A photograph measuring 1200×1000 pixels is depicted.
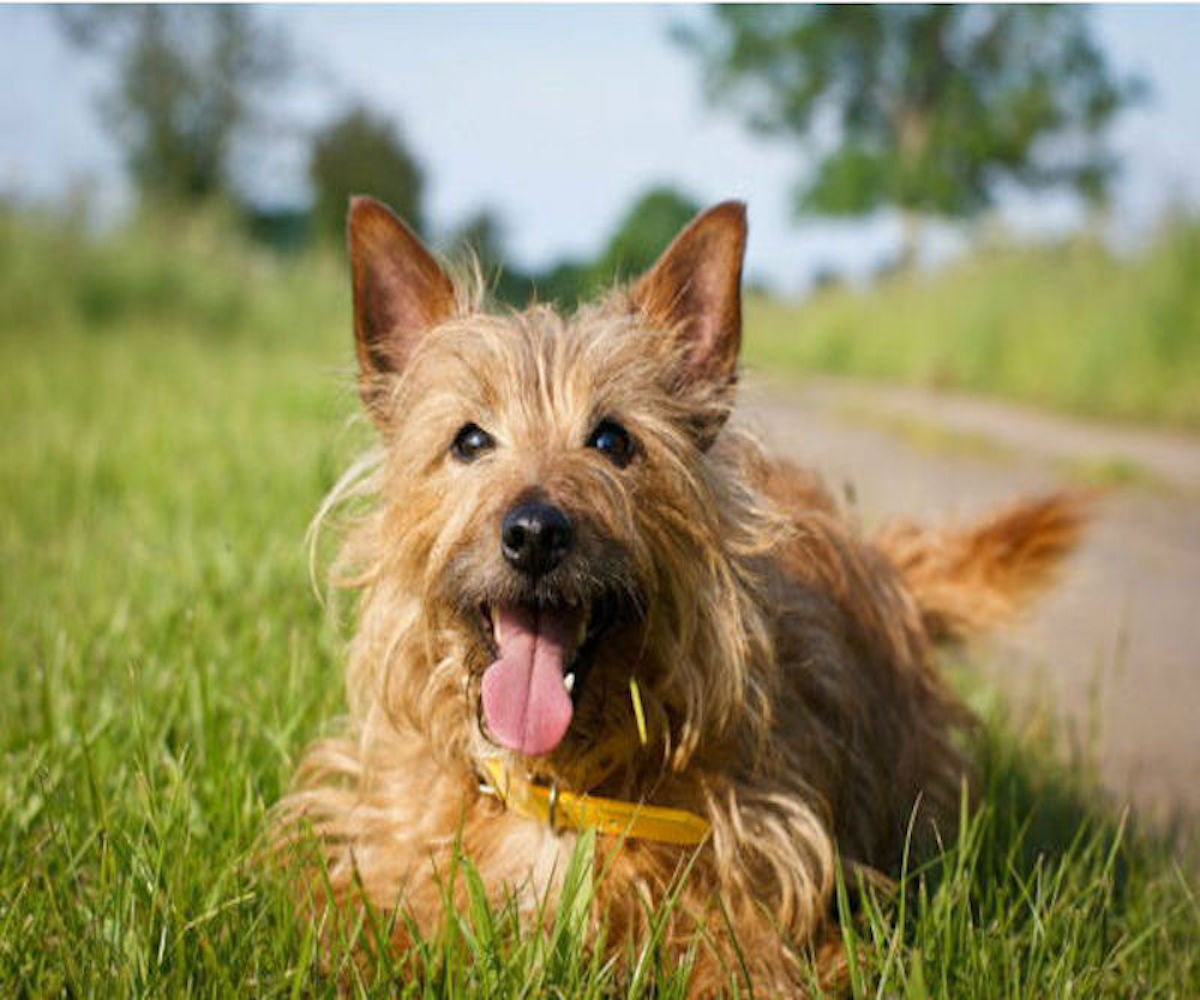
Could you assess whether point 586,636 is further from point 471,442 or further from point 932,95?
point 932,95

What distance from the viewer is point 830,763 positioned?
2715mm

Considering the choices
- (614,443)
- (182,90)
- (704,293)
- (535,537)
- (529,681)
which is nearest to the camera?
(535,537)

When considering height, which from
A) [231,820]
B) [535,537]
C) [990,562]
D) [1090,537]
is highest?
[535,537]

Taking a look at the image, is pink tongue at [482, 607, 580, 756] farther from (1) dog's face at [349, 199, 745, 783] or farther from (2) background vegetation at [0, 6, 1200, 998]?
(2) background vegetation at [0, 6, 1200, 998]

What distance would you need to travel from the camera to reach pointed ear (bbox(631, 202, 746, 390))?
2.51 meters

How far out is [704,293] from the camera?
262cm

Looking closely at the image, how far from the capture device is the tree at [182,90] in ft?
106

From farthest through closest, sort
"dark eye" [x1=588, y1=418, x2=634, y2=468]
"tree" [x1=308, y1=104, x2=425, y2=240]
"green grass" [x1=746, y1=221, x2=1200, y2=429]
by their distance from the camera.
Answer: "tree" [x1=308, y1=104, x2=425, y2=240]
"green grass" [x1=746, y1=221, x2=1200, y2=429]
"dark eye" [x1=588, y1=418, x2=634, y2=468]

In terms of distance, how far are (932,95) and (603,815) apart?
33.4 metres

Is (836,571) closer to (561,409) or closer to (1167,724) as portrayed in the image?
(561,409)

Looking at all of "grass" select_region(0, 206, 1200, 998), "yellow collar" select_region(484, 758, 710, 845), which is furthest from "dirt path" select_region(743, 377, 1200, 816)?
"yellow collar" select_region(484, 758, 710, 845)

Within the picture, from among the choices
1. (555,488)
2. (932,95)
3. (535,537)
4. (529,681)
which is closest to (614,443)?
(555,488)

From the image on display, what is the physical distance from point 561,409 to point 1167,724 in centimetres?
257

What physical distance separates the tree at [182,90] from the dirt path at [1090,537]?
2438cm
